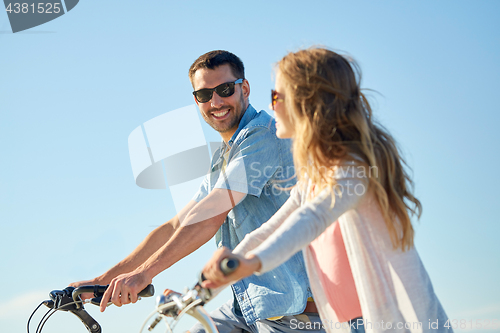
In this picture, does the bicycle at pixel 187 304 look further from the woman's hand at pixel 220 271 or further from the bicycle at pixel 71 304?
the bicycle at pixel 71 304

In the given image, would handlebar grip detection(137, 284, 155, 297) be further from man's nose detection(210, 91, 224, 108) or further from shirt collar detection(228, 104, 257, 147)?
man's nose detection(210, 91, 224, 108)

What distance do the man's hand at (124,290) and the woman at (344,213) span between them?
61 cm

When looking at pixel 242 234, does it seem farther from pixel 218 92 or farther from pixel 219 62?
pixel 219 62

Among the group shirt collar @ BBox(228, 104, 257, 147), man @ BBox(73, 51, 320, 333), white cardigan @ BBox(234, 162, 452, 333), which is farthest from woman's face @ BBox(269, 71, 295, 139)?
shirt collar @ BBox(228, 104, 257, 147)

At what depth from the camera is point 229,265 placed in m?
1.52

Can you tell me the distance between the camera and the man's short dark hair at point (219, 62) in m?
3.75

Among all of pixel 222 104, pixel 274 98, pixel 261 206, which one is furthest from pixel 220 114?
pixel 274 98

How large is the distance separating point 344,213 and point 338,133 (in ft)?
1.13

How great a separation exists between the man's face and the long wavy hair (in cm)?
150

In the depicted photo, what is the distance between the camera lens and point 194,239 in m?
2.70

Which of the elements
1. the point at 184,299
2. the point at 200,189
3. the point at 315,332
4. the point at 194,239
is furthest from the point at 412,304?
the point at 200,189

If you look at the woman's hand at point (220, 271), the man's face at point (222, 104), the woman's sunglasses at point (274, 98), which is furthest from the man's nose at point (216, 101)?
the woman's hand at point (220, 271)

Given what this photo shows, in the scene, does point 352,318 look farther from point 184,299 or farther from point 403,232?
point 184,299

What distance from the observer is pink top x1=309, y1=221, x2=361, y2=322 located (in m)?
2.05
